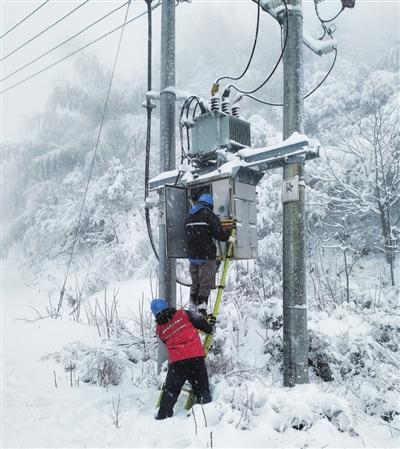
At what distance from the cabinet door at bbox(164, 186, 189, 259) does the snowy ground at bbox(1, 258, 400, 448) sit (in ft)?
5.73

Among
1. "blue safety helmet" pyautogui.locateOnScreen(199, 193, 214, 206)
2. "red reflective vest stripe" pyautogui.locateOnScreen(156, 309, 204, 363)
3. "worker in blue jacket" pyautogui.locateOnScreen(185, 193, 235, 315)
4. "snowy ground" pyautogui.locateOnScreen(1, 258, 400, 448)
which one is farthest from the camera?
"blue safety helmet" pyautogui.locateOnScreen(199, 193, 214, 206)

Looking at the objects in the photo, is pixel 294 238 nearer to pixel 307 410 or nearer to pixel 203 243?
pixel 203 243

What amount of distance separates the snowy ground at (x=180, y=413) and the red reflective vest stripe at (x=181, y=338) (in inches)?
22.1

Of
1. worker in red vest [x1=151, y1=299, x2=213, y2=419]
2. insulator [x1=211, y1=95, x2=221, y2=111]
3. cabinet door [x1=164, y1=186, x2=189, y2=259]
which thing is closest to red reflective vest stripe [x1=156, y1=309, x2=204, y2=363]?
worker in red vest [x1=151, y1=299, x2=213, y2=419]

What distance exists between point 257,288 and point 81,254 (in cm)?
1621

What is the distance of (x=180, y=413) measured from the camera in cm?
465

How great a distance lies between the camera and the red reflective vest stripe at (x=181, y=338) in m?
4.71

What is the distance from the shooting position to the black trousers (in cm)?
460

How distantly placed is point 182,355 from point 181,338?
0.61 ft

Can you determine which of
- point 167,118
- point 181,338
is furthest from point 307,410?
point 167,118

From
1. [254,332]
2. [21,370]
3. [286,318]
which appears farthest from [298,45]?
[21,370]

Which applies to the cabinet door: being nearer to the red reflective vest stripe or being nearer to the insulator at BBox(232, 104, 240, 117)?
the red reflective vest stripe

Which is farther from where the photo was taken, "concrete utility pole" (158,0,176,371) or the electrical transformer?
"concrete utility pole" (158,0,176,371)

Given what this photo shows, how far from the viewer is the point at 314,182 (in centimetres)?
1803
